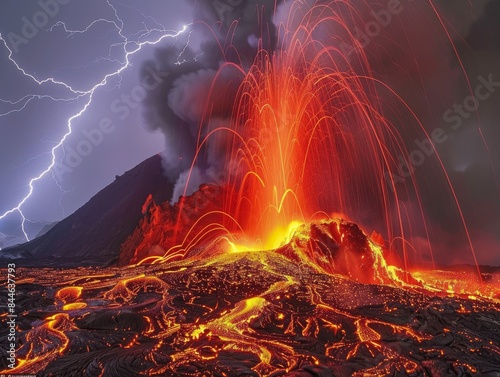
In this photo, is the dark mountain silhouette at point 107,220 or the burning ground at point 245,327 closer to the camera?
the burning ground at point 245,327

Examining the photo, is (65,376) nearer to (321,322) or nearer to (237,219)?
(321,322)

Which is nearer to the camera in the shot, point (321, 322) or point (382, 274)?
point (321, 322)

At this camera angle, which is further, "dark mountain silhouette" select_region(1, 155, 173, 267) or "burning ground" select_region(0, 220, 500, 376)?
"dark mountain silhouette" select_region(1, 155, 173, 267)

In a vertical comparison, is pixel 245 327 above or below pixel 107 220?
below

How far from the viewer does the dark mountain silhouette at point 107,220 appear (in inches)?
2808

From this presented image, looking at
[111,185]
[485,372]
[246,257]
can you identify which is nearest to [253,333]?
[485,372]

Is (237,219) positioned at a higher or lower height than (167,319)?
higher

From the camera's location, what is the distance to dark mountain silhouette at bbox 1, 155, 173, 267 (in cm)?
7131

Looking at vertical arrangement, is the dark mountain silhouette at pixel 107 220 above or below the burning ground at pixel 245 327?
above

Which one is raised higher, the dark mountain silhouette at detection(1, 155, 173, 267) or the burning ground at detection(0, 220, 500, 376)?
the dark mountain silhouette at detection(1, 155, 173, 267)

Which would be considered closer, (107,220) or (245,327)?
(245,327)

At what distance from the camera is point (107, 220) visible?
79438mm

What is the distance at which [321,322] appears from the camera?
36.3ft

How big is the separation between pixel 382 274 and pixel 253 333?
1444 centimetres
